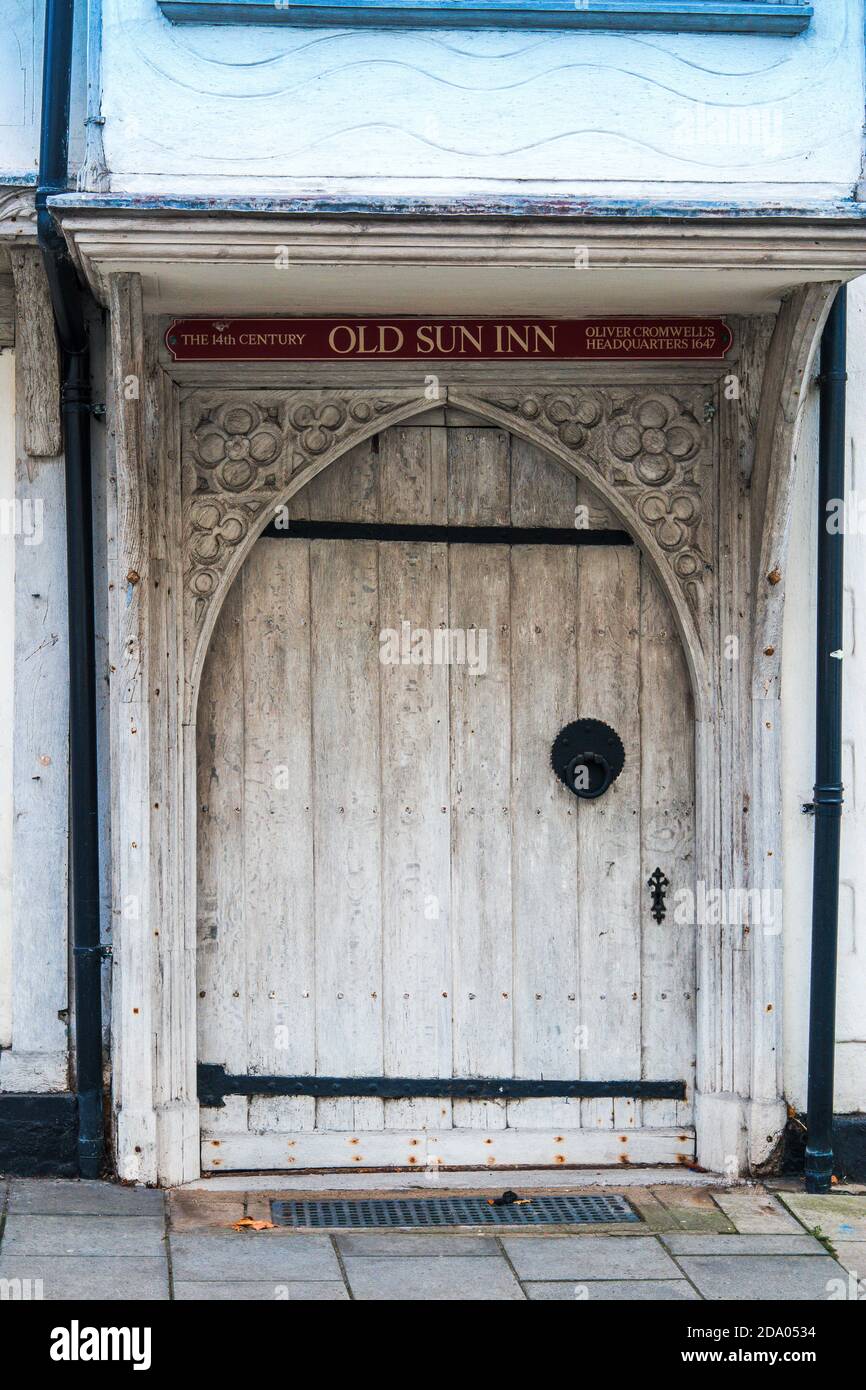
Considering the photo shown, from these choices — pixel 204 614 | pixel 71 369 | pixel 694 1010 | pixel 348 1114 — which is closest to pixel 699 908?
pixel 694 1010

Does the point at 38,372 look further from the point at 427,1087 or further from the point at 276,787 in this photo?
the point at 427,1087

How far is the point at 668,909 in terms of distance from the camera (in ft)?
20.5

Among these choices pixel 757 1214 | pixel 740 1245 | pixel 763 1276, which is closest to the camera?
pixel 763 1276

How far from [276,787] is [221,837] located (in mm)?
272

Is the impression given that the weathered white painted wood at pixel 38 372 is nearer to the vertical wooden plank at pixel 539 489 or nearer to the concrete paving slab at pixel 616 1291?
the vertical wooden plank at pixel 539 489

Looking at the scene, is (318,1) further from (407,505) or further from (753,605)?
(753,605)

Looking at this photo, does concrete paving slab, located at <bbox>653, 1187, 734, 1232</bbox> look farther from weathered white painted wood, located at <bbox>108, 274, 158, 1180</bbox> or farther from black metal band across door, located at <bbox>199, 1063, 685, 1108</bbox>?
weathered white painted wood, located at <bbox>108, 274, 158, 1180</bbox>

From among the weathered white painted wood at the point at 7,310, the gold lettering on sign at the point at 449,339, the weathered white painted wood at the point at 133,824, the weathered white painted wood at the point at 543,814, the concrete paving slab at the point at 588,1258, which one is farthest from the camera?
the weathered white painted wood at the point at 543,814

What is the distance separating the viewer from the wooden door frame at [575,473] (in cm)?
580

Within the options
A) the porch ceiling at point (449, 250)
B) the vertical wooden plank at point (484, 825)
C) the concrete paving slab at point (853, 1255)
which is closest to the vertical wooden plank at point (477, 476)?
the vertical wooden plank at point (484, 825)

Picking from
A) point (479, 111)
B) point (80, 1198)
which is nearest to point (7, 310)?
point (479, 111)

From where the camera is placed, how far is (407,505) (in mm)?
6145

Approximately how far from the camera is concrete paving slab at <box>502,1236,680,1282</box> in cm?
520

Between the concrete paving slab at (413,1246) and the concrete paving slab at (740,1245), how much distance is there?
2.01 ft
